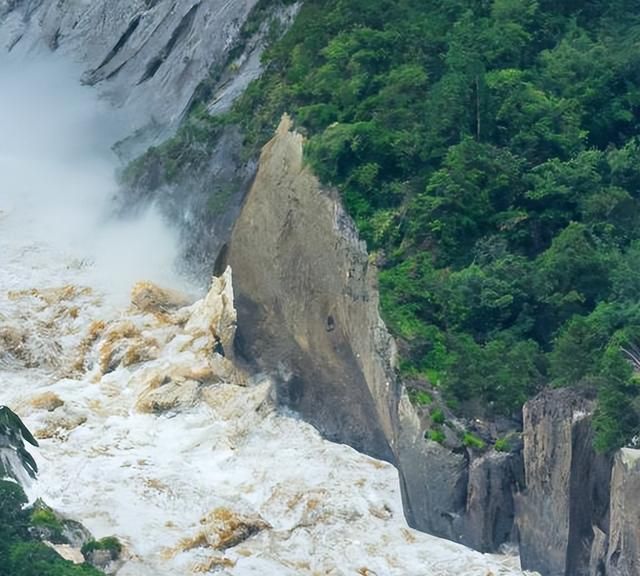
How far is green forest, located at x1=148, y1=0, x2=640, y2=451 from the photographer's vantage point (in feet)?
109

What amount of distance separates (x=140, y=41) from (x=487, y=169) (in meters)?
15.2

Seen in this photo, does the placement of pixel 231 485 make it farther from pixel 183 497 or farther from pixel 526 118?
pixel 526 118

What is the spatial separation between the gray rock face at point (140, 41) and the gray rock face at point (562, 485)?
1677 cm

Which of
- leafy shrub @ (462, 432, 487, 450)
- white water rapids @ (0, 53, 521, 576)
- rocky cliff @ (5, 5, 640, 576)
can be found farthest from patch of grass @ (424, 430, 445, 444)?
white water rapids @ (0, 53, 521, 576)

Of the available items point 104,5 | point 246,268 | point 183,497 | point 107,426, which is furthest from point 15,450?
point 104,5

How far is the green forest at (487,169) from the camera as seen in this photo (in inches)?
1308

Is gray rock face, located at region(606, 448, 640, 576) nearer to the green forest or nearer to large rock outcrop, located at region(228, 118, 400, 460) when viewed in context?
the green forest

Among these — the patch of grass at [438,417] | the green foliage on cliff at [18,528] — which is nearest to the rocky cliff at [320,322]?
the patch of grass at [438,417]

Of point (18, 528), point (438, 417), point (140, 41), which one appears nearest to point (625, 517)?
point (438, 417)

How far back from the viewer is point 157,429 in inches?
1454

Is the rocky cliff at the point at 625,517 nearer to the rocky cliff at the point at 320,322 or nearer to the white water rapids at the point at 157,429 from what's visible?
the rocky cliff at the point at 320,322

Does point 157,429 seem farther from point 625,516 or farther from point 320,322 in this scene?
point 625,516

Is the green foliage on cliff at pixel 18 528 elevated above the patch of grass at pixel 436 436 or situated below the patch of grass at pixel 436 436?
above

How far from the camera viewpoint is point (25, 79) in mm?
52688
